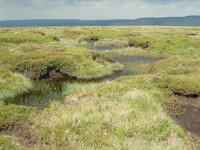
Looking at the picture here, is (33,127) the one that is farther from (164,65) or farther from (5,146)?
(164,65)

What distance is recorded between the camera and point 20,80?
20.2 meters

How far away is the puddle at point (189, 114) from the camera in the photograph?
1229cm

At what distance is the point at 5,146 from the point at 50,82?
14.9 metres

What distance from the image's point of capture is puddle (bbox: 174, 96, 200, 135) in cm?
1229

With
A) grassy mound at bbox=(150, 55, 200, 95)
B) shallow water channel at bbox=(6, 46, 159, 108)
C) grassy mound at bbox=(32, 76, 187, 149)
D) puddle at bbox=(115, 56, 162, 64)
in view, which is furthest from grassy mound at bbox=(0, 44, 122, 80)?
grassy mound at bbox=(32, 76, 187, 149)

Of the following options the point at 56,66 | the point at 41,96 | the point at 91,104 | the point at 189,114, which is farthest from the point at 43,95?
the point at 189,114

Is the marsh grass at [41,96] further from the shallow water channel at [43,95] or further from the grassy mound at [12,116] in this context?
the grassy mound at [12,116]

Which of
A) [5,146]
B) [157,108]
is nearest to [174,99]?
[157,108]

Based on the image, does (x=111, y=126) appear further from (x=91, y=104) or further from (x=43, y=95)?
(x=43, y=95)

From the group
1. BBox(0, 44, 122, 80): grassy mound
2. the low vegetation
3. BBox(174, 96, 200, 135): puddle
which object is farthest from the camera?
BBox(0, 44, 122, 80): grassy mound

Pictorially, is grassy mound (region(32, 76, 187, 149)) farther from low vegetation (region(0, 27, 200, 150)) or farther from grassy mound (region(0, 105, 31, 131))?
grassy mound (region(0, 105, 31, 131))

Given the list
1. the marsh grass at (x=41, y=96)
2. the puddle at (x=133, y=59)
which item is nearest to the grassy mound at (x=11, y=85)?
the marsh grass at (x=41, y=96)

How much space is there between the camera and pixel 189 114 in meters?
13.8

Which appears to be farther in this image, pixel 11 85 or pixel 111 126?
pixel 11 85
